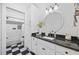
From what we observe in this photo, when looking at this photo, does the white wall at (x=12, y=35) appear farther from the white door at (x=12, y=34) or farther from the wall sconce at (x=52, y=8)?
the wall sconce at (x=52, y=8)

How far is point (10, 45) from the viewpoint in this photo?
5.78 ft

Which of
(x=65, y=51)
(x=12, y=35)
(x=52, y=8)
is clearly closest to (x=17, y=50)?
(x=12, y=35)

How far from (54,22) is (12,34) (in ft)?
4.37

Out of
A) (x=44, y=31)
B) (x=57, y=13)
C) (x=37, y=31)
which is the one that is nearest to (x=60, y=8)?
(x=57, y=13)

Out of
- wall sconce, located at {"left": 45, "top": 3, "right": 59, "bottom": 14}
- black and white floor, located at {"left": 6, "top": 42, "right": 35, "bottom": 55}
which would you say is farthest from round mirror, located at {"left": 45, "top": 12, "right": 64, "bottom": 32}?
black and white floor, located at {"left": 6, "top": 42, "right": 35, "bottom": 55}

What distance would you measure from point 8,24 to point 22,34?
65 centimetres

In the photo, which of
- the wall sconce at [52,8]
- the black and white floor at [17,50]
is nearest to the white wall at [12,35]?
the black and white floor at [17,50]

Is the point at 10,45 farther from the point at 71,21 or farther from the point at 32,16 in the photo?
the point at 71,21

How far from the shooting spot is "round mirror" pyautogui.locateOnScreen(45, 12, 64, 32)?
1598mm

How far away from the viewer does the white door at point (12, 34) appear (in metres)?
1.62

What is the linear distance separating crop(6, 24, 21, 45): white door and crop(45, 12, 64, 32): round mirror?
0.99 meters

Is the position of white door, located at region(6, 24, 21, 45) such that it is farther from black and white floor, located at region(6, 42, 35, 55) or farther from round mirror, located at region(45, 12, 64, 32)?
round mirror, located at region(45, 12, 64, 32)

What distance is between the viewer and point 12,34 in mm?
1776

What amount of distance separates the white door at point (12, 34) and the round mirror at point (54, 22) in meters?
0.99
